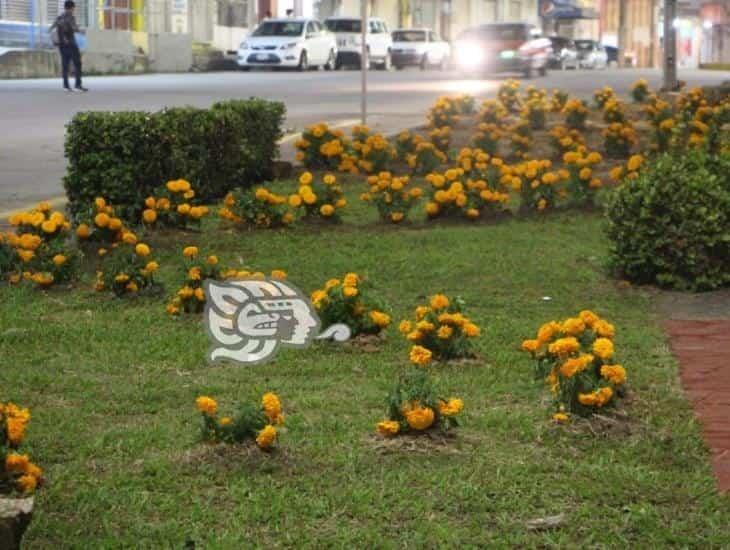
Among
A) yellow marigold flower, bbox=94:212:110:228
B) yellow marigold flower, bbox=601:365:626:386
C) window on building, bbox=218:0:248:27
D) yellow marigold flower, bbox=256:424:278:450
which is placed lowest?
yellow marigold flower, bbox=256:424:278:450

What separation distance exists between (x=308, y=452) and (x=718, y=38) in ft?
357

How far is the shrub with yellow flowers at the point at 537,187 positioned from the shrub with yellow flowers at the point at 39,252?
374 cm

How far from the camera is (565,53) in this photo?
250 ft

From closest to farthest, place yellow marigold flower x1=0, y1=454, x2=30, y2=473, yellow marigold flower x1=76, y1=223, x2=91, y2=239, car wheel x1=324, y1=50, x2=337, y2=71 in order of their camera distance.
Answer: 1. yellow marigold flower x1=0, y1=454, x2=30, y2=473
2. yellow marigold flower x1=76, y1=223, x2=91, y2=239
3. car wheel x1=324, y1=50, x2=337, y2=71

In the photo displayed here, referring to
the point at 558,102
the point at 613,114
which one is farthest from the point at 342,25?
the point at 613,114

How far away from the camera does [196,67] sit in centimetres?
5544

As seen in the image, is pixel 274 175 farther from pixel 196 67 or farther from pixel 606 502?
pixel 196 67

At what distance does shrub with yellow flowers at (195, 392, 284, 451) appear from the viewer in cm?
546

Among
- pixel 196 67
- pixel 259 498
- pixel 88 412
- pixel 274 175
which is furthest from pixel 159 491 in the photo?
pixel 196 67

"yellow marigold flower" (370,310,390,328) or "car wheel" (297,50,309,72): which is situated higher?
"car wheel" (297,50,309,72)

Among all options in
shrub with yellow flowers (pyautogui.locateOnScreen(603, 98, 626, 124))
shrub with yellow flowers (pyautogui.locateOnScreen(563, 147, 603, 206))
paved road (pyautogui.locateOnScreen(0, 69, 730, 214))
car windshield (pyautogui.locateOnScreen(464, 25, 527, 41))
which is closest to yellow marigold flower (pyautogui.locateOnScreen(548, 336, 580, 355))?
shrub with yellow flowers (pyautogui.locateOnScreen(563, 147, 603, 206))

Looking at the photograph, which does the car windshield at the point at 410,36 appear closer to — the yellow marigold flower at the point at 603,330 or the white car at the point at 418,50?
the white car at the point at 418,50

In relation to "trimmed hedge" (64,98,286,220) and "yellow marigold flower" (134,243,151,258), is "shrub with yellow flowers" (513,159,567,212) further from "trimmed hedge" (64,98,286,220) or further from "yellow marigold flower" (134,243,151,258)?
"yellow marigold flower" (134,243,151,258)

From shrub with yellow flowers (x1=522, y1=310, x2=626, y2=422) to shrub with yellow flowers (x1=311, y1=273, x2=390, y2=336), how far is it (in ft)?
4.39
